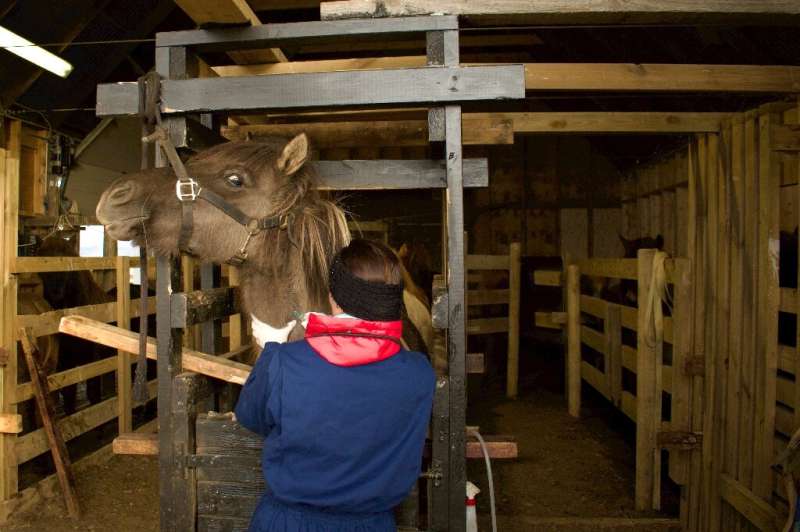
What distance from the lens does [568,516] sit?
4.49m

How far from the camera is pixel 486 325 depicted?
8109 mm

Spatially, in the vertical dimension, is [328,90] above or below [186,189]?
above

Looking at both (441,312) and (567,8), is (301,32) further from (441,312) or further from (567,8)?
(441,312)

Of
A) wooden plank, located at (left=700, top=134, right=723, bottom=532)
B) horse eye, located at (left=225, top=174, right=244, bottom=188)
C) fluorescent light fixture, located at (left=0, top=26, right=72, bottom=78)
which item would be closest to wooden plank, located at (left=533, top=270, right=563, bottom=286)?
wooden plank, located at (left=700, top=134, right=723, bottom=532)

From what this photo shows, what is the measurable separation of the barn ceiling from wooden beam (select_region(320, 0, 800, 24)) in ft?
9.89

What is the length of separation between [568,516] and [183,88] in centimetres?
422

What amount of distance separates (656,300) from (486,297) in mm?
3579

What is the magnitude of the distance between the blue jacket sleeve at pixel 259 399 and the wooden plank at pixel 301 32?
122 cm

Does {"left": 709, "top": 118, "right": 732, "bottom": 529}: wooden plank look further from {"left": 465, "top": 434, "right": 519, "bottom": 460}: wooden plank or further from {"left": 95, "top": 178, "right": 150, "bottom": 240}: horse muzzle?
{"left": 95, "top": 178, "right": 150, "bottom": 240}: horse muzzle

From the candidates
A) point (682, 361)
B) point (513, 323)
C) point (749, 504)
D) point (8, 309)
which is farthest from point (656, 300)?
point (8, 309)

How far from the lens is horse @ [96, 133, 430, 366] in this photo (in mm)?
2197

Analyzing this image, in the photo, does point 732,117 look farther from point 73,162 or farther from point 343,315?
point 73,162

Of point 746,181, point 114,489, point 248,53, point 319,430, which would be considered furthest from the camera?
point 114,489

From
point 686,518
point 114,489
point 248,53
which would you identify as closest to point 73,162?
point 114,489
